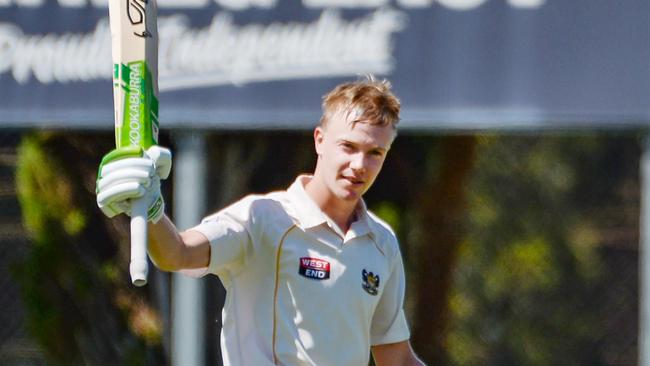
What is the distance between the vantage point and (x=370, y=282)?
3801 millimetres

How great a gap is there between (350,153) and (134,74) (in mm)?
558

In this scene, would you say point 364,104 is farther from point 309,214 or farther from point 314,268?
point 314,268

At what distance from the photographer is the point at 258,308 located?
3699 mm

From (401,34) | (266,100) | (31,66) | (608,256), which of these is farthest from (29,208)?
(608,256)

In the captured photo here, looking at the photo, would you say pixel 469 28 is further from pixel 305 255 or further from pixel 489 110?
pixel 305 255

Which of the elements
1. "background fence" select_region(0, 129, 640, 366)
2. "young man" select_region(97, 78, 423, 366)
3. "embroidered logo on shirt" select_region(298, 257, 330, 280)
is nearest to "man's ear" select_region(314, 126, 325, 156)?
"young man" select_region(97, 78, 423, 366)

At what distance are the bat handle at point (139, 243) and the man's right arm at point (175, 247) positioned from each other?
13cm

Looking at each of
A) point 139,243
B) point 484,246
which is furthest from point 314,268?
point 484,246

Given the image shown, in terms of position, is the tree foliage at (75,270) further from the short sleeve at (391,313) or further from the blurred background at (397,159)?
the short sleeve at (391,313)

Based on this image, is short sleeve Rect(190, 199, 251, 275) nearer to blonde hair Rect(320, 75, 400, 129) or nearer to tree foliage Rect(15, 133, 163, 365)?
blonde hair Rect(320, 75, 400, 129)

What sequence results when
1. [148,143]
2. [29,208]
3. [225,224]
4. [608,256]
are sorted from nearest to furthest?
[148,143] < [225,224] < [29,208] < [608,256]

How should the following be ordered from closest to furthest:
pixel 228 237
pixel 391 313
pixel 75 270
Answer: pixel 228 237 → pixel 391 313 → pixel 75 270

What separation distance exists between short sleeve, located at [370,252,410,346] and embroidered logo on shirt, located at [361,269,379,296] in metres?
0.11

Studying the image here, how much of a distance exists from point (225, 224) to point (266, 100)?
2611 mm
